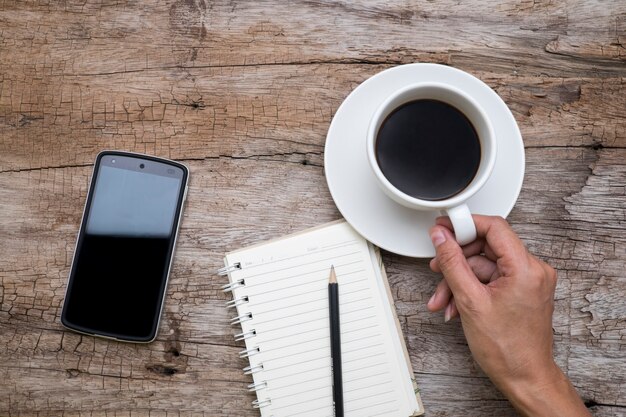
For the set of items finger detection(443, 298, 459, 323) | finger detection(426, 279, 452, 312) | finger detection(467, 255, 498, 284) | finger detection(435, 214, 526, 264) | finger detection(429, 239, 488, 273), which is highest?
finger detection(435, 214, 526, 264)

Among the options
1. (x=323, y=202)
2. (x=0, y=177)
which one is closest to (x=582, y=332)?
(x=323, y=202)

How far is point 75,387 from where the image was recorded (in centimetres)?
104

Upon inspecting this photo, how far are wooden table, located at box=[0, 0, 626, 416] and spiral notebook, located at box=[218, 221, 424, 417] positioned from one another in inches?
1.6

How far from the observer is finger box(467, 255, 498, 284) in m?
0.93

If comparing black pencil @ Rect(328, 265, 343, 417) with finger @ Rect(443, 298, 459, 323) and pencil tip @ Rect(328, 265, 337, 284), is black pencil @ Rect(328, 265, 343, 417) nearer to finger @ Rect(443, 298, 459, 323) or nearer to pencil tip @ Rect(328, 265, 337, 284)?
pencil tip @ Rect(328, 265, 337, 284)

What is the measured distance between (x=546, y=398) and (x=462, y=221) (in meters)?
0.37

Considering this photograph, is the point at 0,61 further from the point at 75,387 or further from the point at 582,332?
the point at 582,332

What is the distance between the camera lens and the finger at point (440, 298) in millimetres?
946

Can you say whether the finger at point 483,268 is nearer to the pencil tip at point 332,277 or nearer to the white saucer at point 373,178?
the white saucer at point 373,178

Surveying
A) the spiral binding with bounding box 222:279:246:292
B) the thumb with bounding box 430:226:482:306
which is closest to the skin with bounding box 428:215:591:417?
the thumb with bounding box 430:226:482:306

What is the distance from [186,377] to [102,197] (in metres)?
0.40

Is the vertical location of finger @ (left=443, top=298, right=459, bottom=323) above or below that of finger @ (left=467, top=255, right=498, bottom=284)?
below

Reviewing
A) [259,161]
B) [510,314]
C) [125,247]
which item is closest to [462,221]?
[510,314]

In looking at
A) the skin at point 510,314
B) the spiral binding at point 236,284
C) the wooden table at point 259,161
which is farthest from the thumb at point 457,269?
the spiral binding at point 236,284
